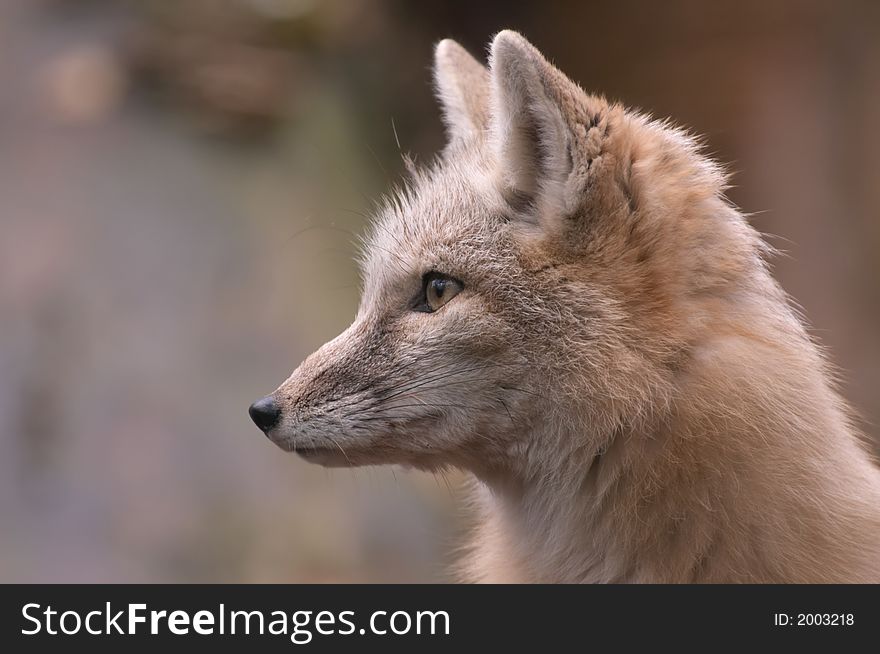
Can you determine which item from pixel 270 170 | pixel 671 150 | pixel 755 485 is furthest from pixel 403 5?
pixel 755 485

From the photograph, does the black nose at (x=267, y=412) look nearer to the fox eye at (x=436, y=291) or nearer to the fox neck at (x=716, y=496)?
the fox eye at (x=436, y=291)

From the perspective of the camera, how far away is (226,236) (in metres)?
7.81

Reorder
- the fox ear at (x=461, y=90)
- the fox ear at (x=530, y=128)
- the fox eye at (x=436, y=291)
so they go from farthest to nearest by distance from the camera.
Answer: the fox ear at (x=461, y=90) → the fox eye at (x=436, y=291) → the fox ear at (x=530, y=128)

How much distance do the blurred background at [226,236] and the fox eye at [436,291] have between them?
346 centimetres

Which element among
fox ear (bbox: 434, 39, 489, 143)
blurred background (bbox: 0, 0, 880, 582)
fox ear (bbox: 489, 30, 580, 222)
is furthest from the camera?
blurred background (bbox: 0, 0, 880, 582)

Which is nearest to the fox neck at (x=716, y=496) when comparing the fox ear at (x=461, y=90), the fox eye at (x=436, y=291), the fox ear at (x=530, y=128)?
the fox eye at (x=436, y=291)

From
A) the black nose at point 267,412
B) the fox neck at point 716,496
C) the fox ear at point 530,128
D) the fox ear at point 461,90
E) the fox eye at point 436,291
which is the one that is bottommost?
the fox neck at point 716,496

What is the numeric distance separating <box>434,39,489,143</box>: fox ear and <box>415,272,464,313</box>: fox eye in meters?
0.85

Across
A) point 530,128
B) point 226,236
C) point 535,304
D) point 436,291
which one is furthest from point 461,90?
point 226,236

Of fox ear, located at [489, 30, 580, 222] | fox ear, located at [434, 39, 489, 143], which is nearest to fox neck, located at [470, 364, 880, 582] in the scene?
fox ear, located at [489, 30, 580, 222]

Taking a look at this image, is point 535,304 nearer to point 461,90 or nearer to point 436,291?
point 436,291

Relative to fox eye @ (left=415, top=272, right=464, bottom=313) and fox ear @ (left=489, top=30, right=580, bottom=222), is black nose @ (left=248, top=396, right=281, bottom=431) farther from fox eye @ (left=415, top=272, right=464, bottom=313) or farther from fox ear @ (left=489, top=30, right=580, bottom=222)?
fox ear @ (left=489, top=30, right=580, bottom=222)

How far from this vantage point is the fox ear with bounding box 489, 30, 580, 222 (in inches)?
114

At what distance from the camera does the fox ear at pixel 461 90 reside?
12.9 ft
